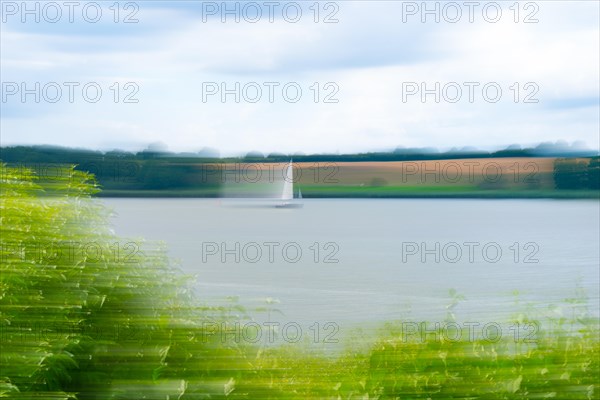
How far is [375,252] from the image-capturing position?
6.70ft

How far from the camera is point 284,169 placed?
2010mm

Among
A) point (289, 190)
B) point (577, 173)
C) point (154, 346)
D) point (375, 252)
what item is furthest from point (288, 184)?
point (577, 173)

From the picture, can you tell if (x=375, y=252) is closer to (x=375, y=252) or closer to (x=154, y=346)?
(x=375, y=252)

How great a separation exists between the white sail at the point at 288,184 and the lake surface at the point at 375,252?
0.05 m

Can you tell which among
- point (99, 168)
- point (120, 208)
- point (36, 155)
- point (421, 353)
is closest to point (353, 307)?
point (421, 353)

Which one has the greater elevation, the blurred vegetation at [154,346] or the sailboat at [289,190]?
the sailboat at [289,190]

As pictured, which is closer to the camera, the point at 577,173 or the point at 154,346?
the point at 154,346

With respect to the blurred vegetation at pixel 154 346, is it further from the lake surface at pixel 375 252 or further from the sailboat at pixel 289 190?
the sailboat at pixel 289 190

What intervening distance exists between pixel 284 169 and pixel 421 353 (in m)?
0.67

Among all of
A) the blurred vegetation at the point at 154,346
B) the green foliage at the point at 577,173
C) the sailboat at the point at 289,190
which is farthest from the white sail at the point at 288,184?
the green foliage at the point at 577,173

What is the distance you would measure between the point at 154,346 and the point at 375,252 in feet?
2.34

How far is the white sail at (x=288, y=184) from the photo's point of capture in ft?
6.57

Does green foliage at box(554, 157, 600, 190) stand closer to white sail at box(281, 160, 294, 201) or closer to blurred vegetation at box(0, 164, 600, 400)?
blurred vegetation at box(0, 164, 600, 400)

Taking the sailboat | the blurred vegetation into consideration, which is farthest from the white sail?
the blurred vegetation
